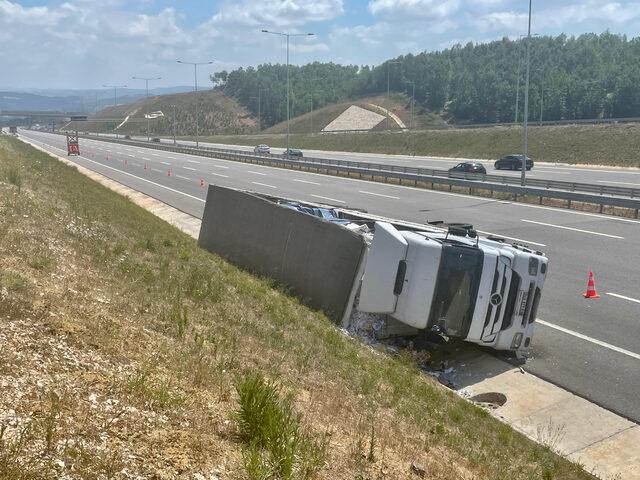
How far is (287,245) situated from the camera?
14.1m

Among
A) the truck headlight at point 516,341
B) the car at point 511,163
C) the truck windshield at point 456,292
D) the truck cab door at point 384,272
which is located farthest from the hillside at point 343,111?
the truck windshield at point 456,292

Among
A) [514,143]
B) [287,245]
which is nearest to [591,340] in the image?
[287,245]

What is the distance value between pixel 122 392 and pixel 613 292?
38.8 feet

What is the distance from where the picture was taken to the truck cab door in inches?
420

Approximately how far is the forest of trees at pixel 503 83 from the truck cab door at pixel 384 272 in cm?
5831

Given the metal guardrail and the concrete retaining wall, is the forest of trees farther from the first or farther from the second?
the concrete retaining wall

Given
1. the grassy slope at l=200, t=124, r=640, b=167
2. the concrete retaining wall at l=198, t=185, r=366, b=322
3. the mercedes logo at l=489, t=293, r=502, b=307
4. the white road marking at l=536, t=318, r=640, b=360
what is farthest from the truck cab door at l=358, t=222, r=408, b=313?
the grassy slope at l=200, t=124, r=640, b=167

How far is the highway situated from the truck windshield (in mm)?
1586

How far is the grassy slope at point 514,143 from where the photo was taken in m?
56.0

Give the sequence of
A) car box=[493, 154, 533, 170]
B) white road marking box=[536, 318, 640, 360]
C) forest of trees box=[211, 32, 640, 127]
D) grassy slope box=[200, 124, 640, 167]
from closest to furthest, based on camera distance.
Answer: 1. white road marking box=[536, 318, 640, 360]
2. car box=[493, 154, 533, 170]
3. grassy slope box=[200, 124, 640, 167]
4. forest of trees box=[211, 32, 640, 127]

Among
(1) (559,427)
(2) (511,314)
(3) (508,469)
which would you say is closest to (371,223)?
(2) (511,314)

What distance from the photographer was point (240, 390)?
A: 6219 mm

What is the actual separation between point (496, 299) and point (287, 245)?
5.43 m

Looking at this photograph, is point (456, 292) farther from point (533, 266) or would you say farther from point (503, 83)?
point (503, 83)
